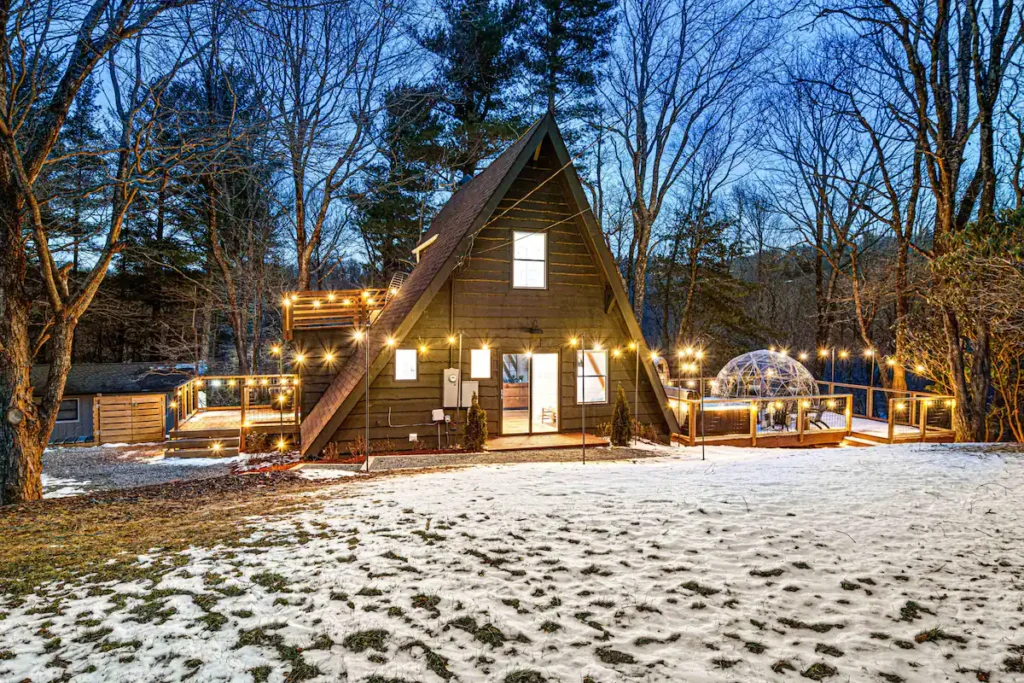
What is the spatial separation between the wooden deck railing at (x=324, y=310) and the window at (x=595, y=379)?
4832 mm

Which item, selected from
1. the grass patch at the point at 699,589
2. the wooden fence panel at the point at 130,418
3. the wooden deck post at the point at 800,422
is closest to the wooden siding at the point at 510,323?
the wooden deck post at the point at 800,422

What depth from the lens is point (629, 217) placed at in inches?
915

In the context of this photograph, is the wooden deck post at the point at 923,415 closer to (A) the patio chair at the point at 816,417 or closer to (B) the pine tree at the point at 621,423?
(A) the patio chair at the point at 816,417

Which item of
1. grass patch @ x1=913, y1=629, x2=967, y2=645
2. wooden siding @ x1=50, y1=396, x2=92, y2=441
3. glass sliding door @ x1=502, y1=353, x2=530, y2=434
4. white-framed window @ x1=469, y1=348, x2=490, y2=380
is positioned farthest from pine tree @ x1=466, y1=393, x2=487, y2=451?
wooden siding @ x1=50, y1=396, x2=92, y2=441

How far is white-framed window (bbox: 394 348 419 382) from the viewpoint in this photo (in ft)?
33.0

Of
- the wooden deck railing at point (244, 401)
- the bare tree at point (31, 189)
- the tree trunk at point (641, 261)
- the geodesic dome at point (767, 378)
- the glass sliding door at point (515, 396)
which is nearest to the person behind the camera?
the bare tree at point (31, 189)

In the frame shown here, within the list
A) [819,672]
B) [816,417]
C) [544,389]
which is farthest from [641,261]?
[819,672]

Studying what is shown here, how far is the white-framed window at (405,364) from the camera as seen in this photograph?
10.1m

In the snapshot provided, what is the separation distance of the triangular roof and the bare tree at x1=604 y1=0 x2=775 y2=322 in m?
8.52

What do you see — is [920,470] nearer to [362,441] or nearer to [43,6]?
[362,441]

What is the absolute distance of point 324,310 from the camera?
11086mm

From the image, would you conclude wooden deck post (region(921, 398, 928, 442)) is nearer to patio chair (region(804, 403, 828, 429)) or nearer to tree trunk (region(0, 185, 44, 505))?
patio chair (region(804, 403, 828, 429))

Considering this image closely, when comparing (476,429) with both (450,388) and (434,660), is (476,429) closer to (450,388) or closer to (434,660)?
(450,388)

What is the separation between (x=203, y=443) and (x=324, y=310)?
522cm
